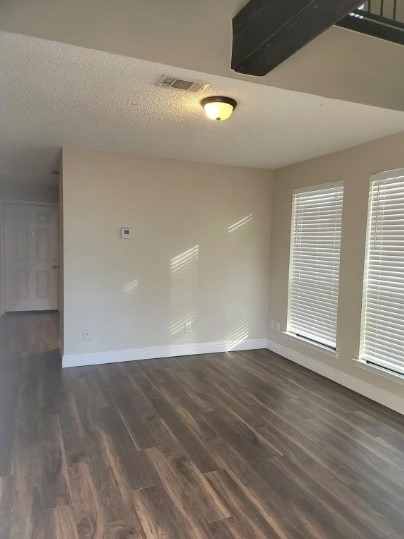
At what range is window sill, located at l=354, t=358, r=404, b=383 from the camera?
321cm

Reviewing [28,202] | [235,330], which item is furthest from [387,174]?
[28,202]

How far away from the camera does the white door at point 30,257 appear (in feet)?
23.6

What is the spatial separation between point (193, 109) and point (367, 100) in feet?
4.01

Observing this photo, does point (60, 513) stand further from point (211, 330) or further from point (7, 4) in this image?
point (211, 330)

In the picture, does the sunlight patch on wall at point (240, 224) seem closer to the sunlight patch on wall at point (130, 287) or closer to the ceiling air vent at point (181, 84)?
the sunlight patch on wall at point (130, 287)

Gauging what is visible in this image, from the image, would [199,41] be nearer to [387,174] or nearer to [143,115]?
[143,115]

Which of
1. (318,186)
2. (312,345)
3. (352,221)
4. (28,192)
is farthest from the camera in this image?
(28,192)

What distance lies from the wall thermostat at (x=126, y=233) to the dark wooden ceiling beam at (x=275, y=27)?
2437 millimetres

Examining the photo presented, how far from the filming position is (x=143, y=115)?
9.36 ft

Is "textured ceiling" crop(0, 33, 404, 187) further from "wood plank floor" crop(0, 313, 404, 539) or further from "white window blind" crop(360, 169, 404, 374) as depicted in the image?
"wood plank floor" crop(0, 313, 404, 539)

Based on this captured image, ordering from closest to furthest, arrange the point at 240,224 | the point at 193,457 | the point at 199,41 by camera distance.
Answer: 1. the point at 199,41
2. the point at 193,457
3. the point at 240,224

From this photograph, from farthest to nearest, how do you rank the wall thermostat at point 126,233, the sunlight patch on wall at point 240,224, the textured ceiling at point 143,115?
the sunlight patch on wall at point 240,224, the wall thermostat at point 126,233, the textured ceiling at point 143,115

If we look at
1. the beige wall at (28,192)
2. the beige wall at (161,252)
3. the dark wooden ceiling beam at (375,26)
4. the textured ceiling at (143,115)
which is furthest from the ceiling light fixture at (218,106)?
the beige wall at (28,192)

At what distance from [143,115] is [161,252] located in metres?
1.87
